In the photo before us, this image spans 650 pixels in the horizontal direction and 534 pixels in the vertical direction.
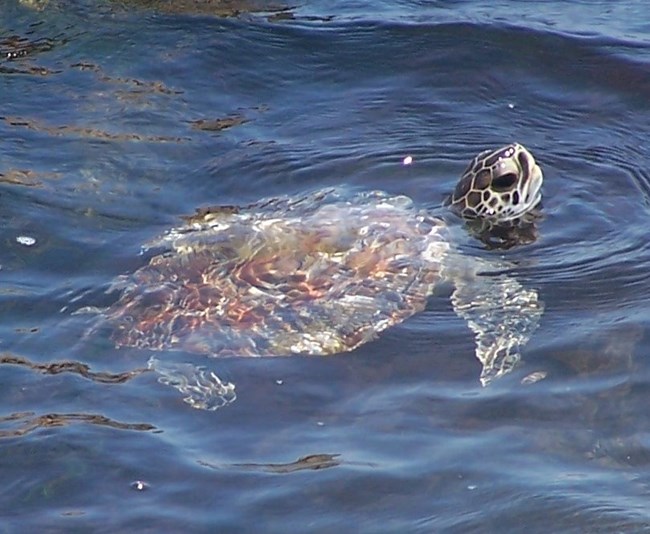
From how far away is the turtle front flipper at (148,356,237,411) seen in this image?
204 inches

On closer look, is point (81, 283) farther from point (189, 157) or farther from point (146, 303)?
point (189, 157)

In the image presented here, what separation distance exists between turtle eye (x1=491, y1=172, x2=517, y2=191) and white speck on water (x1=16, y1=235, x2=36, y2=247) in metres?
2.45

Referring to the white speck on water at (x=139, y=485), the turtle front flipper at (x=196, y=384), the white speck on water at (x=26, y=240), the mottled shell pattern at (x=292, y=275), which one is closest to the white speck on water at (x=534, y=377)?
the mottled shell pattern at (x=292, y=275)

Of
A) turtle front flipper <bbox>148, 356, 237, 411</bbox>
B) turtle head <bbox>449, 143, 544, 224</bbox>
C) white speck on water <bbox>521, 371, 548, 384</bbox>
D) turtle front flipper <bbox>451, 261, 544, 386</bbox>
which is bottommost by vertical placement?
turtle front flipper <bbox>148, 356, 237, 411</bbox>

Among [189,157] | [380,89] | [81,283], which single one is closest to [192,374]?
[81,283]

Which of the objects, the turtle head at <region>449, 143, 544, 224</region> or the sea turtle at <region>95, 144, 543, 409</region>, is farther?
the turtle head at <region>449, 143, 544, 224</region>

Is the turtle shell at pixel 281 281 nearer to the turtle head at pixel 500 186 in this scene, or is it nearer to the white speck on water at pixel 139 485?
the turtle head at pixel 500 186

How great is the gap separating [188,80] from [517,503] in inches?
186

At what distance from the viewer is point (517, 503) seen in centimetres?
443

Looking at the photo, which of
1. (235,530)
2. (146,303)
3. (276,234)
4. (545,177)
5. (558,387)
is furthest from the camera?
(545,177)

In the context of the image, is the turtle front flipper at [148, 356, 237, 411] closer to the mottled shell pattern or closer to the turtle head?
the mottled shell pattern

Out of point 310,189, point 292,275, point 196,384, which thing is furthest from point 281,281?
point 310,189

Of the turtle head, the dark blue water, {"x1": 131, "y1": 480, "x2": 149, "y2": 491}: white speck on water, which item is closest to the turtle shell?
the dark blue water

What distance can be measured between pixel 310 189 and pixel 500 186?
1066 millimetres
